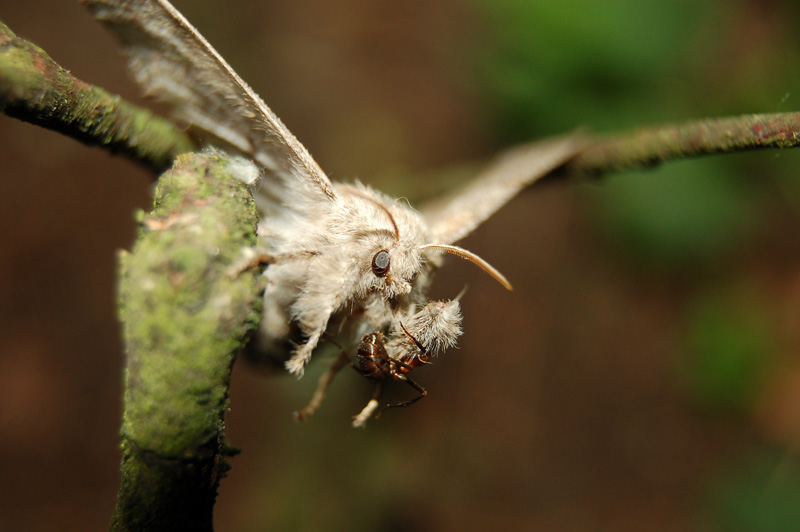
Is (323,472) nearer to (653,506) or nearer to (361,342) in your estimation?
(653,506)

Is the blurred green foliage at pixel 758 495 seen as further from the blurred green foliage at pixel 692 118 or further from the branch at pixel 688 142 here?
the branch at pixel 688 142

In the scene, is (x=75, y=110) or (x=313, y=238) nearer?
(x=75, y=110)

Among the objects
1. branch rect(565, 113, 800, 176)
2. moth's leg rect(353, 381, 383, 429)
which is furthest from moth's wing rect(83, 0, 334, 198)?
branch rect(565, 113, 800, 176)

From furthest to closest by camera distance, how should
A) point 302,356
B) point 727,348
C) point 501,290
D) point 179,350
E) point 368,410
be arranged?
1. point 501,290
2. point 727,348
3. point 368,410
4. point 302,356
5. point 179,350

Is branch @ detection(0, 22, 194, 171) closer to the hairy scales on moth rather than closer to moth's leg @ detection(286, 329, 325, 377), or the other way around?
the hairy scales on moth

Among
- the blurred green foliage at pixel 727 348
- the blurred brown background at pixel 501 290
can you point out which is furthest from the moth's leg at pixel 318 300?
the blurred green foliage at pixel 727 348

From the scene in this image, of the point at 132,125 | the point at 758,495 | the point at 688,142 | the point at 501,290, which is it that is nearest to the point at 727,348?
the point at 758,495

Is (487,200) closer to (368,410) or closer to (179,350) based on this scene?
(368,410)
